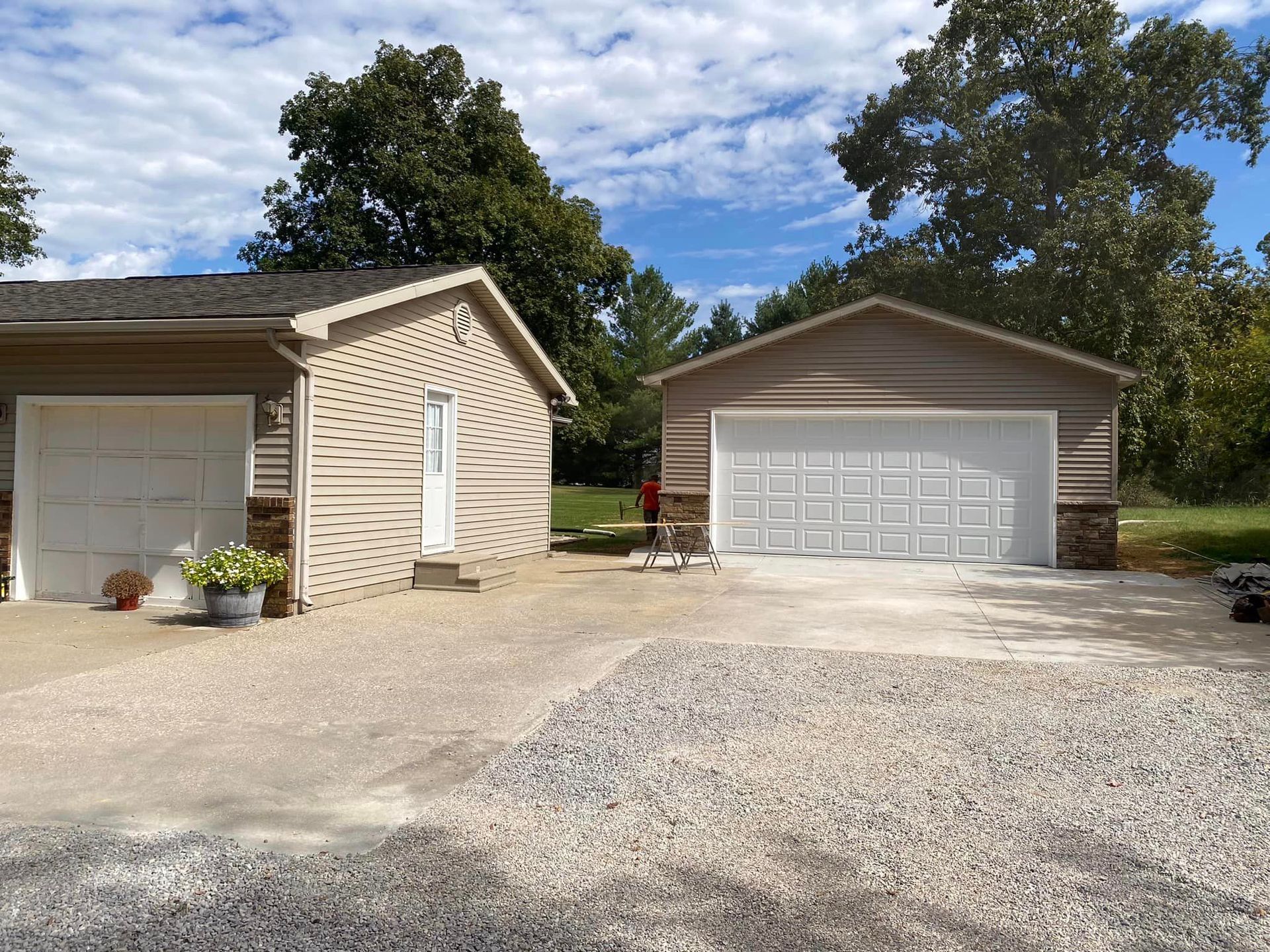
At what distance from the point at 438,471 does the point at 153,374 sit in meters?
3.51

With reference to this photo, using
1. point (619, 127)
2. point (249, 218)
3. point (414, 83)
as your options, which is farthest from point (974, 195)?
point (249, 218)

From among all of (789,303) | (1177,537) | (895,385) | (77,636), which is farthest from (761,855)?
(789,303)

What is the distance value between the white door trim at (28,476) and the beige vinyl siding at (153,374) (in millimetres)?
67

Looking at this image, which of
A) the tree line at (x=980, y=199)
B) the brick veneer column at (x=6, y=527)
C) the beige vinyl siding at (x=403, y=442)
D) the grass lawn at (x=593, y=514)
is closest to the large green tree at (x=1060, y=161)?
the tree line at (x=980, y=199)

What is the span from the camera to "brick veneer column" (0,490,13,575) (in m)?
8.98

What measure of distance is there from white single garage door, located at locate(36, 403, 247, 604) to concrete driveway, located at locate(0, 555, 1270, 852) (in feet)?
2.00

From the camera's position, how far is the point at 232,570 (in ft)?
25.2

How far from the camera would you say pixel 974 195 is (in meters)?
28.0

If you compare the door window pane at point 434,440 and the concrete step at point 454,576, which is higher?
the door window pane at point 434,440

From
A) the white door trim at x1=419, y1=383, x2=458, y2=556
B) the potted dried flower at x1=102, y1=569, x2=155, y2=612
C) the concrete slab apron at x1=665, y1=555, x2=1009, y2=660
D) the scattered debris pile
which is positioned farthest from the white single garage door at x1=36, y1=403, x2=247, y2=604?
the scattered debris pile

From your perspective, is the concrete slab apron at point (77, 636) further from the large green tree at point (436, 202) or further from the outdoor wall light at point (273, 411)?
the large green tree at point (436, 202)

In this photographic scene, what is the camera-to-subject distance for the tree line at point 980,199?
2347 centimetres

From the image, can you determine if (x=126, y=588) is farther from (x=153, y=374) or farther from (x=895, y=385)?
(x=895, y=385)

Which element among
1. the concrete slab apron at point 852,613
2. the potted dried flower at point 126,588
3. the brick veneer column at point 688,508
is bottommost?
the concrete slab apron at point 852,613
